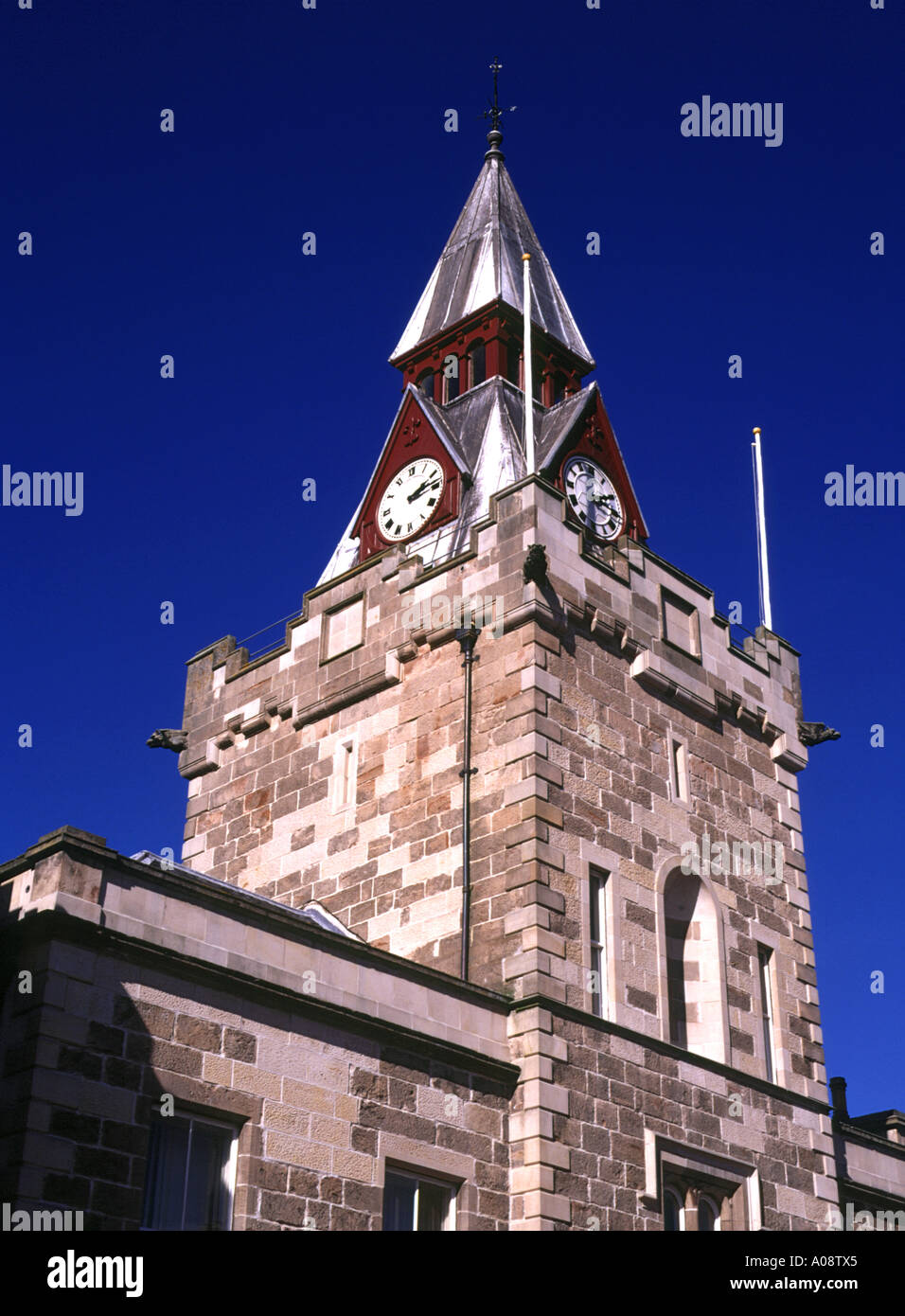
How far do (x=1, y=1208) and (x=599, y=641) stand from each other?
14153 millimetres

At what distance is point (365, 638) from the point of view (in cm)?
2920

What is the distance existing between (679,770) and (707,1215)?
7.29 m

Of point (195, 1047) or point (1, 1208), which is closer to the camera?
point (1, 1208)

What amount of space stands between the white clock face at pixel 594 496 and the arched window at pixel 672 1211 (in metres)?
15.1

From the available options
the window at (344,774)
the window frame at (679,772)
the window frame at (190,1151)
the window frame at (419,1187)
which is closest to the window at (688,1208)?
the window frame at (419,1187)

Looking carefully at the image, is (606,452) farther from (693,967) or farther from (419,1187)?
(419,1187)

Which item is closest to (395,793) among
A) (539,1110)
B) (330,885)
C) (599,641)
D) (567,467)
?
(330,885)

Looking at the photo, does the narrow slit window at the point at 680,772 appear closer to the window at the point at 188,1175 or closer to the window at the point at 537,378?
the window at the point at 188,1175

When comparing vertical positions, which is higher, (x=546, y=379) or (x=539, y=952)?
(x=546, y=379)

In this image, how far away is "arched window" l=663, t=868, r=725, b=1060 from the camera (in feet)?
88.7

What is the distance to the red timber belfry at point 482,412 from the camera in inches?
1405

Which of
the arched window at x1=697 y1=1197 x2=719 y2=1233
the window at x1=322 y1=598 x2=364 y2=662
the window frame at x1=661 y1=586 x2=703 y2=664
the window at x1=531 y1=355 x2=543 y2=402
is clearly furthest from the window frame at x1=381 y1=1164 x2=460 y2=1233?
the window at x1=531 y1=355 x2=543 y2=402
